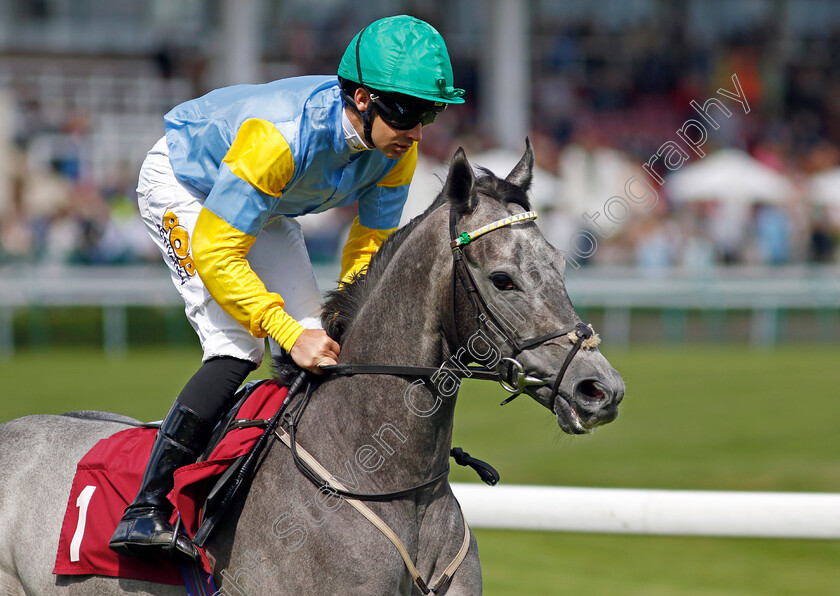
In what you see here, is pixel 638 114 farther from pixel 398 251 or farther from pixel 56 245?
pixel 398 251

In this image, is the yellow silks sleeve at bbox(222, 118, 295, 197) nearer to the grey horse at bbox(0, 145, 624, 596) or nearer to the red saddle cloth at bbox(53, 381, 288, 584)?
the grey horse at bbox(0, 145, 624, 596)

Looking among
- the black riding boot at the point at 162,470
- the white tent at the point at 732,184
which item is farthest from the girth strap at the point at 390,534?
the white tent at the point at 732,184

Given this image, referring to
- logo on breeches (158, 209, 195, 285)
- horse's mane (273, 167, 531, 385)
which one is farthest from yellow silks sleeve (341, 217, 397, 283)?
logo on breeches (158, 209, 195, 285)

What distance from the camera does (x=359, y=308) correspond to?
294cm

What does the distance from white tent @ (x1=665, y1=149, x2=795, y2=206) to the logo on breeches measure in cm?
1370

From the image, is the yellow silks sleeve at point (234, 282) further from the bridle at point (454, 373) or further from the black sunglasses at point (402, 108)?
the black sunglasses at point (402, 108)

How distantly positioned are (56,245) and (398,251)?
1152 cm

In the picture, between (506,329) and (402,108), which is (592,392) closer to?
(506,329)

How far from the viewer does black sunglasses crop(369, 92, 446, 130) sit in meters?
2.86

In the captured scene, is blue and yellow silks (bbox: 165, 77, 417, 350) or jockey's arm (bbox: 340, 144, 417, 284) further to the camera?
jockey's arm (bbox: 340, 144, 417, 284)

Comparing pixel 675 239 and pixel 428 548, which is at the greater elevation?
pixel 428 548

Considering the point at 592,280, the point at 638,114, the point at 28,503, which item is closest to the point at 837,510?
the point at 28,503

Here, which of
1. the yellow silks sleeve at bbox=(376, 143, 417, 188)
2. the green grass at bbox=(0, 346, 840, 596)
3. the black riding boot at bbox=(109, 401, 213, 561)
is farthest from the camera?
the green grass at bbox=(0, 346, 840, 596)

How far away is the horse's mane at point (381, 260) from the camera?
2740 millimetres
